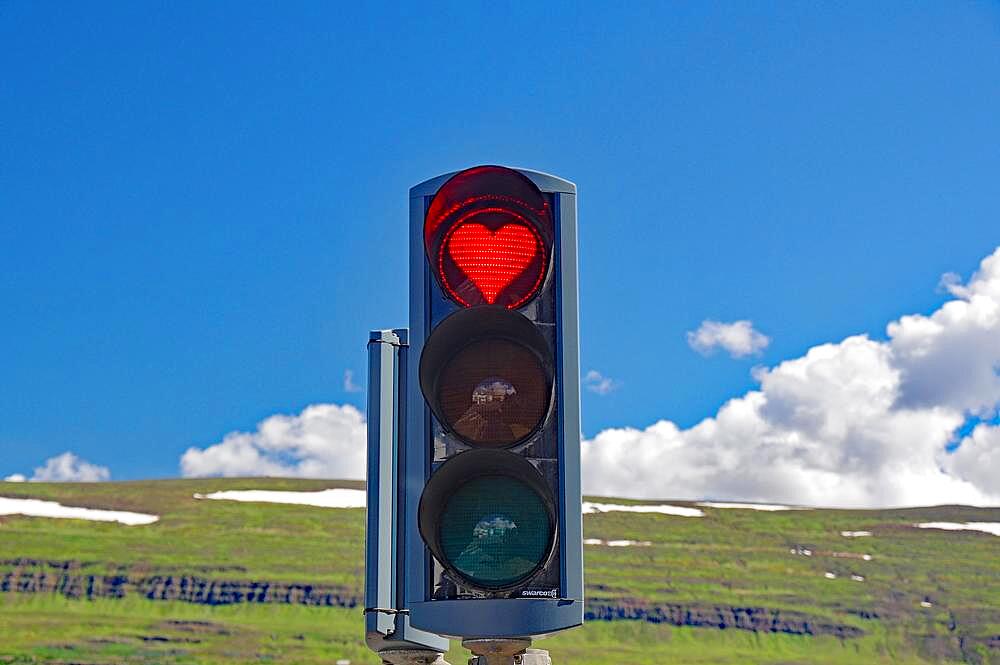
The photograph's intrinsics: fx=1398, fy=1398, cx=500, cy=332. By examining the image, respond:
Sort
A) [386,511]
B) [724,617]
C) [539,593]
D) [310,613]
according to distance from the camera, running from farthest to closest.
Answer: [724,617]
[310,613]
[386,511]
[539,593]

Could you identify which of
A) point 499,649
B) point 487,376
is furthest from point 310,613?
point 499,649

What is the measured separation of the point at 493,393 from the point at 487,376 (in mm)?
51

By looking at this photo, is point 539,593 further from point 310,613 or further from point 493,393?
point 310,613

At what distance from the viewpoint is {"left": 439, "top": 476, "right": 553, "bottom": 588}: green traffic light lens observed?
331 cm

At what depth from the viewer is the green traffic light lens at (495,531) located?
3311 mm

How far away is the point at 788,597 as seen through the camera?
656 ft

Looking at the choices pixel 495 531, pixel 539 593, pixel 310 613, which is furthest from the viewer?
pixel 310 613

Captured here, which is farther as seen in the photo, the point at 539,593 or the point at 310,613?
the point at 310,613

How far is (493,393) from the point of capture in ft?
11.4

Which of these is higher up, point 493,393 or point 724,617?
point 493,393

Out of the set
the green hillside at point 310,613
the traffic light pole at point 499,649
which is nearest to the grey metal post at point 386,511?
the traffic light pole at point 499,649

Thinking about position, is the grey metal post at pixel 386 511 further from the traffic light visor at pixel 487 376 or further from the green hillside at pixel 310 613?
the green hillside at pixel 310 613

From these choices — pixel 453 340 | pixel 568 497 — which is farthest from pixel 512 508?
pixel 453 340

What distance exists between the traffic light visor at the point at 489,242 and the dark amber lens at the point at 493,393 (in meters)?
0.13
